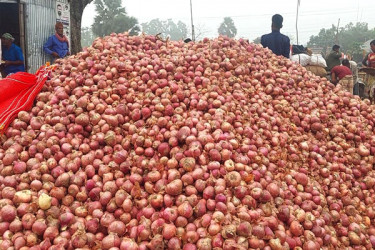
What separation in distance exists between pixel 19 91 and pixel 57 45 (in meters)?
5.27

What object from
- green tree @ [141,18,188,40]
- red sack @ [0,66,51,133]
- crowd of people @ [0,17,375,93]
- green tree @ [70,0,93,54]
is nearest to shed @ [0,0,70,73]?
crowd of people @ [0,17,375,93]

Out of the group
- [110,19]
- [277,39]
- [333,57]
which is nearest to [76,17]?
[277,39]

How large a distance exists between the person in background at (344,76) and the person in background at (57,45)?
289 inches

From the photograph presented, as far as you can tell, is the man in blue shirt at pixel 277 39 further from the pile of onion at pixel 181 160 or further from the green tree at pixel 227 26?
the green tree at pixel 227 26

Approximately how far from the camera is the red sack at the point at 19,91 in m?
3.12

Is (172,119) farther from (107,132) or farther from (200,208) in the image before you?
(200,208)

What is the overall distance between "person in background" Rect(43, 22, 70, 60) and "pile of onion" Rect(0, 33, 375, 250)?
4998 millimetres

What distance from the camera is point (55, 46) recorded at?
8109mm

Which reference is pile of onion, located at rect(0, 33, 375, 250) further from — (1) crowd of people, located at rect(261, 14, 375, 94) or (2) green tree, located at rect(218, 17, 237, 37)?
(2) green tree, located at rect(218, 17, 237, 37)

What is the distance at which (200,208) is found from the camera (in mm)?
2162

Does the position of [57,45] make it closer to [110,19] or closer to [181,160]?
[181,160]

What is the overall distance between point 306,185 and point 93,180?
1.80 m

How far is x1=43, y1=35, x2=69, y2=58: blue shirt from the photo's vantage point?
8.02 metres

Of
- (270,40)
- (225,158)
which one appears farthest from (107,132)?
(270,40)
